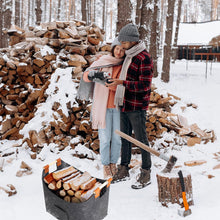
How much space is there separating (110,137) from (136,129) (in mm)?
468

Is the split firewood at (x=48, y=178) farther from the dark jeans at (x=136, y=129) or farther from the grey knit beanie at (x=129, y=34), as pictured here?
the grey knit beanie at (x=129, y=34)

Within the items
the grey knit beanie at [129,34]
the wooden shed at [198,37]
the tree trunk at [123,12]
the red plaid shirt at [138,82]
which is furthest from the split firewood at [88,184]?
the wooden shed at [198,37]

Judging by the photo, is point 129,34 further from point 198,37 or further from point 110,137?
point 198,37

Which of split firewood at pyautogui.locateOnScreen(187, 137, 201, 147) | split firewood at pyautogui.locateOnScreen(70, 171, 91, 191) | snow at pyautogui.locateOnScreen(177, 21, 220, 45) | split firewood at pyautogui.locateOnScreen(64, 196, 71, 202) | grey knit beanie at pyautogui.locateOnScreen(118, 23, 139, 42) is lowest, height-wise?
split firewood at pyautogui.locateOnScreen(187, 137, 201, 147)

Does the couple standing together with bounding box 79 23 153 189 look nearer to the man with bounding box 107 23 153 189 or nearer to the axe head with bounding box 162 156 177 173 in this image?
the man with bounding box 107 23 153 189

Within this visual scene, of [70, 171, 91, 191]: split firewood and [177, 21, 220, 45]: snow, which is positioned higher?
[177, 21, 220, 45]: snow

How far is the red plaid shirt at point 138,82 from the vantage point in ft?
9.96

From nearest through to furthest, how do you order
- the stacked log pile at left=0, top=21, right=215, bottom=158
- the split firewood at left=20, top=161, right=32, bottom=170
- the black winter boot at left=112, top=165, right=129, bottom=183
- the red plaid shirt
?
the red plaid shirt, the black winter boot at left=112, top=165, right=129, bottom=183, the split firewood at left=20, top=161, right=32, bottom=170, the stacked log pile at left=0, top=21, right=215, bottom=158

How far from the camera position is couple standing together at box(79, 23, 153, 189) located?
306 cm

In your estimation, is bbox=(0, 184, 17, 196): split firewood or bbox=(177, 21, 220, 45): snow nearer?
bbox=(0, 184, 17, 196): split firewood

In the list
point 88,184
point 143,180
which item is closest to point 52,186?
point 88,184

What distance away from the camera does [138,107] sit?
313cm

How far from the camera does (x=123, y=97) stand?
3088 millimetres

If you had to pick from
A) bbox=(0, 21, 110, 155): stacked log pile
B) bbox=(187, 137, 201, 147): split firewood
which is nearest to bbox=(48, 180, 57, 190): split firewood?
bbox=(0, 21, 110, 155): stacked log pile
